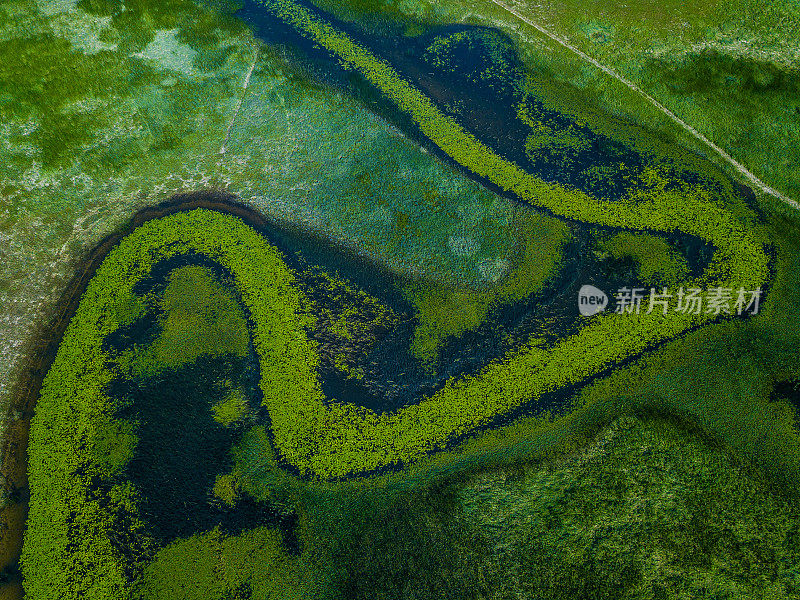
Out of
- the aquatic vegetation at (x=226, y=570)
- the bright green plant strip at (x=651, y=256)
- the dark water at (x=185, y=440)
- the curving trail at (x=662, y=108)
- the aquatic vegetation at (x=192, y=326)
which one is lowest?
the aquatic vegetation at (x=226, y=570)

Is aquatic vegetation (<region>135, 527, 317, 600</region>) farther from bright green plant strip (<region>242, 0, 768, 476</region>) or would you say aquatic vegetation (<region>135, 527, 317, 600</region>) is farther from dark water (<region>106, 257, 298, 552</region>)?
bright green plant strip (<region>242, 0, 768, 476</region>)

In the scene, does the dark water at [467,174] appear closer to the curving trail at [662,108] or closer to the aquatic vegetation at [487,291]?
the aquatic vegetation at [487,291]

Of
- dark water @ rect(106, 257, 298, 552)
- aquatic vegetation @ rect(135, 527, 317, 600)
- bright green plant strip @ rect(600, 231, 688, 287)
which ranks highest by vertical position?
bright green plant strip @ rect(600, 231, 688, 287)

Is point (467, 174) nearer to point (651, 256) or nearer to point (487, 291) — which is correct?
point (487, 291)

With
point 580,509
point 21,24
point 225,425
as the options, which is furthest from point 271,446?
point 21,24

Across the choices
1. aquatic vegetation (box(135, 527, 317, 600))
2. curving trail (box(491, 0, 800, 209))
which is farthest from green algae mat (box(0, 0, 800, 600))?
curving trail (box(491, 0, 800, 209))

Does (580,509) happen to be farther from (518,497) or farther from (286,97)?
(286,97)

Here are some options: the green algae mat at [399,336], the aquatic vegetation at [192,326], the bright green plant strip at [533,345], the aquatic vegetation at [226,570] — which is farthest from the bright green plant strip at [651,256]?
the aquatic vegetation at [226,570]

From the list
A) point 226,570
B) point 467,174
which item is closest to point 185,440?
point 226,570
